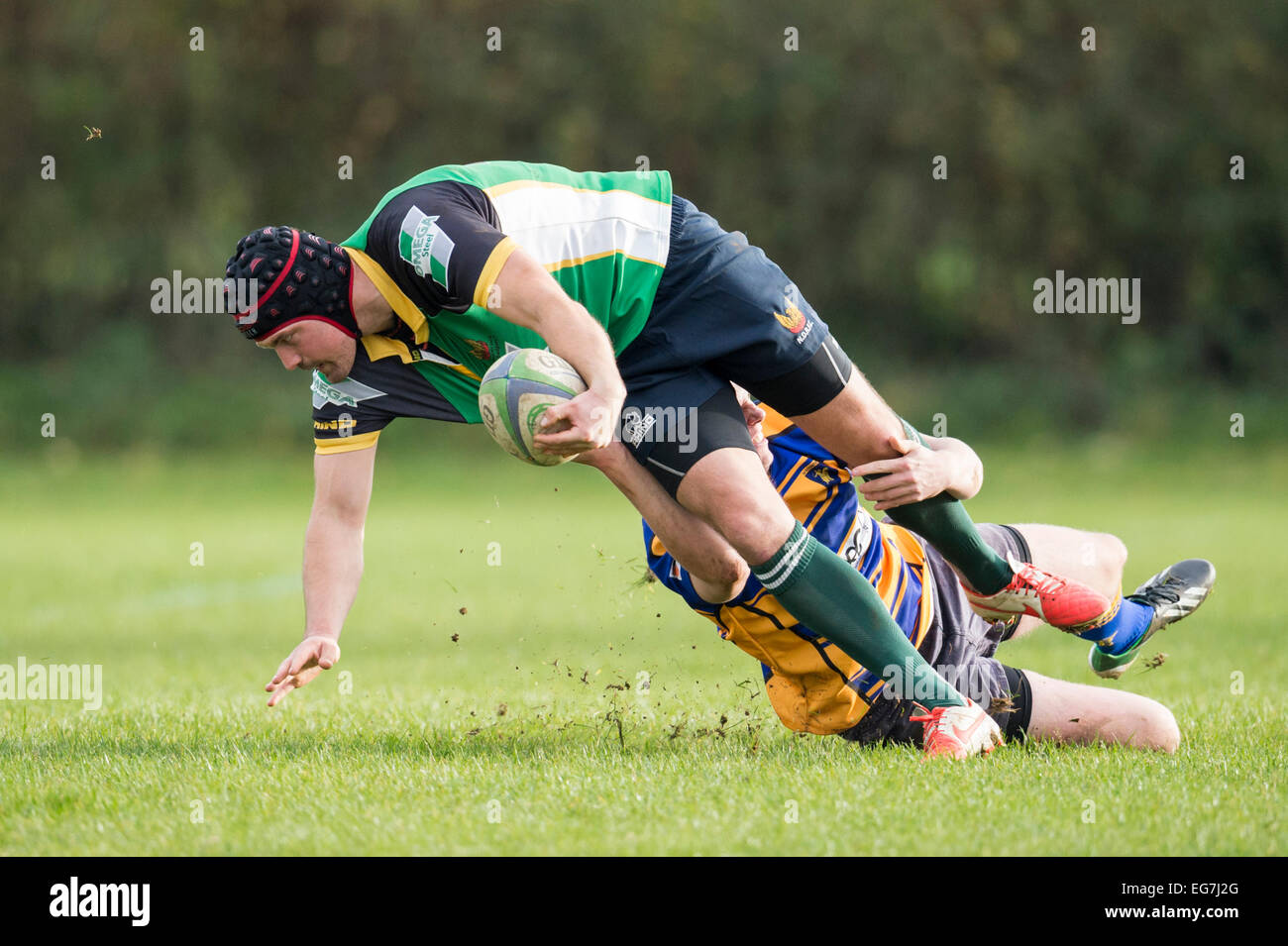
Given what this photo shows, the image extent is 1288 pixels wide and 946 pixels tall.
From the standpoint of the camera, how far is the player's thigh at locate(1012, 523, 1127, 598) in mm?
4547

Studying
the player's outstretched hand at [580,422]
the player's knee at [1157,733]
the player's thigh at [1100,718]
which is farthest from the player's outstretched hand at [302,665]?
the player's knee at [1157,733]

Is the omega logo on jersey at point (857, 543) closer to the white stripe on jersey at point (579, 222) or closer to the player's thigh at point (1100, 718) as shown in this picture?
the player's thigh at point (1100, 718)

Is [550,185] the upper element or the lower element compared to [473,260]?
upper

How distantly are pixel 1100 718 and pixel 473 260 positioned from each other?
2.20m

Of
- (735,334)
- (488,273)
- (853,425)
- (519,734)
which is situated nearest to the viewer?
(488,273)

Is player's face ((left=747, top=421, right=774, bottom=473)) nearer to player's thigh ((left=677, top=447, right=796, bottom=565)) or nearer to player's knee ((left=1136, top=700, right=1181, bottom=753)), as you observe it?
player's thigh ((left=677, top=447, right=796, bottom=565))

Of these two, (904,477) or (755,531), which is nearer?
(755,531)

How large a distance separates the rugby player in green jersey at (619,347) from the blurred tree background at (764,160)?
15.5m

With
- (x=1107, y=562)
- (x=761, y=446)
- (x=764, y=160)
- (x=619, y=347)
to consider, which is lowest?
(x=1107, y=562)

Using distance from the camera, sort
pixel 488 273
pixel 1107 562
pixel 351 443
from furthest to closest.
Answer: pixel 1107 562, pixel 351 443, pixel 488 273

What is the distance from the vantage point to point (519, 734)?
4449 millimetres

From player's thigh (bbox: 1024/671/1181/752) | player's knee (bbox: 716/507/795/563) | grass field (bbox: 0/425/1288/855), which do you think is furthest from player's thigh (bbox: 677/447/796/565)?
player's thigh (bbox: 1024/671/1181/752)

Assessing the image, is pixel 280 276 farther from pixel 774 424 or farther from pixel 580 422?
pixel 774 424

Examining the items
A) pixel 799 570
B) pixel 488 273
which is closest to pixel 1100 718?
pixel 799 570
